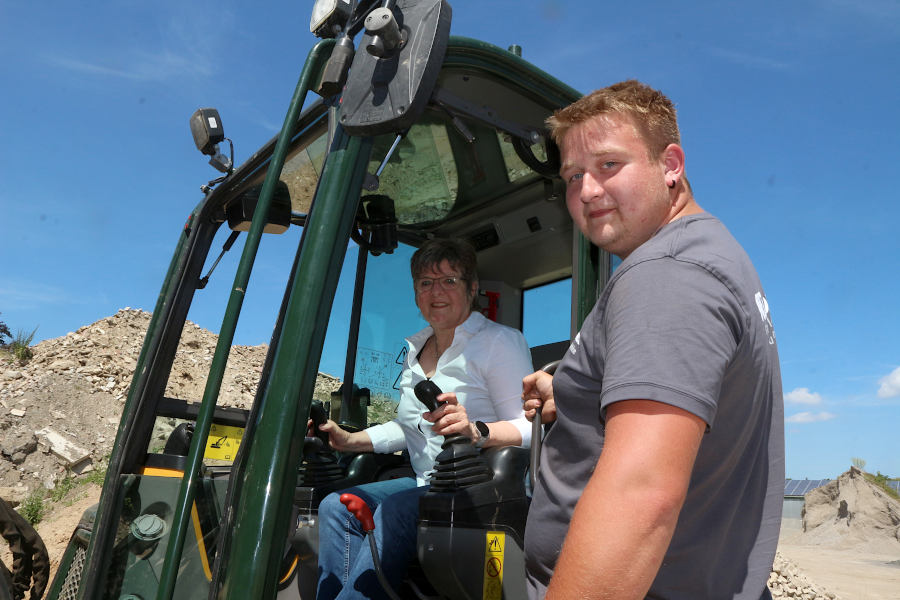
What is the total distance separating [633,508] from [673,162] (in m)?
0.63

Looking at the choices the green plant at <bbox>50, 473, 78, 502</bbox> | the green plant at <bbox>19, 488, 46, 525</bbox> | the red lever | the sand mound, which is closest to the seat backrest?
the red lever

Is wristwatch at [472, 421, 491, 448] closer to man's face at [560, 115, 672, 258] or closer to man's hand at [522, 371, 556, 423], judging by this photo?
man's hand at [522, 371, 556, 423]

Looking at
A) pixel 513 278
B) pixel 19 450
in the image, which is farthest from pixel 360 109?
pixel 19 450

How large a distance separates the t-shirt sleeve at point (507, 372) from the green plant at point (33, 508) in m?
10.5

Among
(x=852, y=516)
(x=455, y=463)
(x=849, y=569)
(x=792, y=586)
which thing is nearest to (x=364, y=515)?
(x=455, y=463)

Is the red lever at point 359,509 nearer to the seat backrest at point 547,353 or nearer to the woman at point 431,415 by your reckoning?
the woman at point 431,415

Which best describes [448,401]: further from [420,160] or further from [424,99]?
[420,160]

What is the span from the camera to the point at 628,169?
123 cm

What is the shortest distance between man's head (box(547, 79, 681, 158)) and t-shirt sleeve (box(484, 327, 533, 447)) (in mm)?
1345

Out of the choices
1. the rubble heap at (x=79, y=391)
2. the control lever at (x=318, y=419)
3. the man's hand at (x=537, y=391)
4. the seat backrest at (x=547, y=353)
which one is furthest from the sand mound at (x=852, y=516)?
the man's hand at (x=537, y=391)

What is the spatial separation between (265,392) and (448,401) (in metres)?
0.68

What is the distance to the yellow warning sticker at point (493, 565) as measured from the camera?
1902 millimetres

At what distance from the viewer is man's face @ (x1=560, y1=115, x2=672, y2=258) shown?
1.23 meters

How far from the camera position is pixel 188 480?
1.66m
